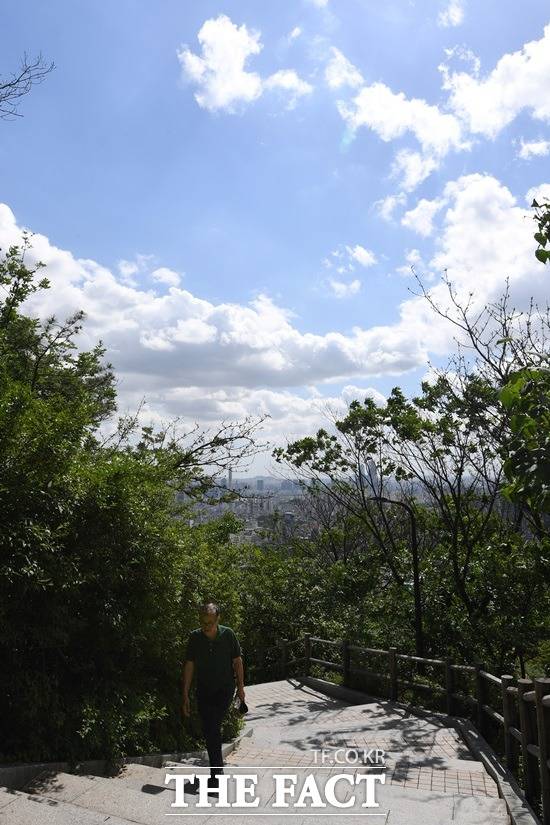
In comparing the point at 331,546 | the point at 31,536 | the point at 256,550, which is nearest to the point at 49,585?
the point at 31,536

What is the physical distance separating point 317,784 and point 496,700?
590cm

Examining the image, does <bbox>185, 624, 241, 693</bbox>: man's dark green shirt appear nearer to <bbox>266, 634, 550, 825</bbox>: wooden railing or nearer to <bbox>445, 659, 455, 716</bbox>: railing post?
<bbox>266, 634, 550, 825</bbox>: wooden railing

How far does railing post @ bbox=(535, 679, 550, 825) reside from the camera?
479 centimetres

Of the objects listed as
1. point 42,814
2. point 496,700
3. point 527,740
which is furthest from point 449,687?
point 42,814

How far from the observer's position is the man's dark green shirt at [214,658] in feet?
18.1

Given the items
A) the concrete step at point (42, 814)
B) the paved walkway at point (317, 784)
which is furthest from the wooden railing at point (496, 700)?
the concrete step at point (42, 814)

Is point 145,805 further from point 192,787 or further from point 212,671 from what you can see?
point 212,671

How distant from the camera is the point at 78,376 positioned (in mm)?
12570

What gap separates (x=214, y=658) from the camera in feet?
18.1

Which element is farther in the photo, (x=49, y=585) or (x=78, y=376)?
(x=78, y=376)

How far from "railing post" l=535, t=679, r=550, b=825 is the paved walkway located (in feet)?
1.09

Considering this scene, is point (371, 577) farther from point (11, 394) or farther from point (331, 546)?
point (11, 394)

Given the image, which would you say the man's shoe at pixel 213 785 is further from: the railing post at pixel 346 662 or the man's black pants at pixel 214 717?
the railing post at pixel 346 662

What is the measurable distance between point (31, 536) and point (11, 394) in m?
1.34
